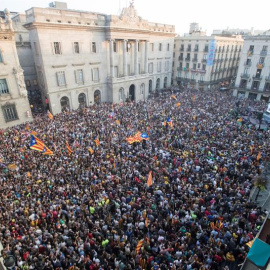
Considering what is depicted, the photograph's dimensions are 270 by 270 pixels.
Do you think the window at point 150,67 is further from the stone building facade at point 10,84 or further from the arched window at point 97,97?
the stone building facade at point 10,84

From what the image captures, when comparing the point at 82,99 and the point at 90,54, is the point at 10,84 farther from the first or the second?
the point at 90,54

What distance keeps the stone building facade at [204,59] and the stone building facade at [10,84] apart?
1446 inches

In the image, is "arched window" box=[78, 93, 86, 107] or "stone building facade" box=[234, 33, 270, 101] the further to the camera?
"stone building facade" box=[234, 33, 270, 101]

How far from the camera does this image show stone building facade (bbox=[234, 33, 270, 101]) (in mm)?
37219

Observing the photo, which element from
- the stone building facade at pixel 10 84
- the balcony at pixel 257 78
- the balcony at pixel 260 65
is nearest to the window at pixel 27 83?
the stone building facade at pixel 10 84

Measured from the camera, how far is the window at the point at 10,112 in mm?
24900

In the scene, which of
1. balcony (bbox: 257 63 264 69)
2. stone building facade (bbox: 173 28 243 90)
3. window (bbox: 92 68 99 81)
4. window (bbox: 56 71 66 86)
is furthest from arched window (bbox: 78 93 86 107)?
balcony (bbox: 257 63 264 69)

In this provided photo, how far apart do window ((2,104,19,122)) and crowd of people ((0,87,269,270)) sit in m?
4.69

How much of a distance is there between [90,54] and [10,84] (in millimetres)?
12869

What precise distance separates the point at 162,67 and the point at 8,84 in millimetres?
32687

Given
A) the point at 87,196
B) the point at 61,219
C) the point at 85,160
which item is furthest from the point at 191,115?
the point at 61,219

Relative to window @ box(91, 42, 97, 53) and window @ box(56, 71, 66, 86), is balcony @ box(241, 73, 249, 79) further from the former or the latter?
window @ box(56, 71, 66, 86)

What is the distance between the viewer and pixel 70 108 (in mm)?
32125

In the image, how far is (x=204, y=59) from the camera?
149 feet
